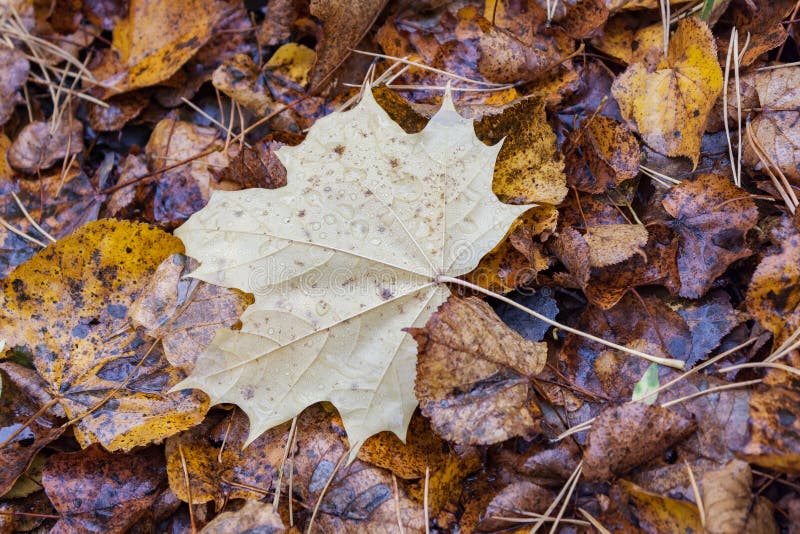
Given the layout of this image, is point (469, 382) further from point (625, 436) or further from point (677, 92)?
point (677, 92)

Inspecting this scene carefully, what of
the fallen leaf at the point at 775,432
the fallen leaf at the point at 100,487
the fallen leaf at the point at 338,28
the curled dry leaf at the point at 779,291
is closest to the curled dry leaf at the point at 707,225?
the curled dry leaf at the point at 779,291

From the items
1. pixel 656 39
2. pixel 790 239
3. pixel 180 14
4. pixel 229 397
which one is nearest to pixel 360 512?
pixel 229 397

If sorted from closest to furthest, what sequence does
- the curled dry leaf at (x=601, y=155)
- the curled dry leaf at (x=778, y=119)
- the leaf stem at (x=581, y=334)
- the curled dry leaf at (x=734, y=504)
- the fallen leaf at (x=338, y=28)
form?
the curled dry leaf at (x=734, y=504), the leaf stem at (x=581, y=334), the curled dry leaf at (x=778, y=119), the curled dry leaf at (x=601, y=155), the fallen leaf at (x=338, y=28)


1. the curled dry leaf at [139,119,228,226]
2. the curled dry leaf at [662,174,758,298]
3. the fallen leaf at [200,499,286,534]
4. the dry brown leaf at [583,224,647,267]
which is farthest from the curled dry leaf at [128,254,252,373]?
the curled dry leaf at [662,174,758,298]

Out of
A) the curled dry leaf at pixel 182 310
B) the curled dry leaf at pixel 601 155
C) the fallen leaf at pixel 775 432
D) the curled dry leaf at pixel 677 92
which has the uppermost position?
the curled dry leaf at pixel 677 92

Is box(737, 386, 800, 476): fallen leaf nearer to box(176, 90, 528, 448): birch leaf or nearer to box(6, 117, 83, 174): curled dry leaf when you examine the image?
box(176, 90, 528, 448): birch leaf

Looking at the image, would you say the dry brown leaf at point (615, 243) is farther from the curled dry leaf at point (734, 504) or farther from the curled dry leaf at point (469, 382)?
the curled dry leaf at point (734, 504)
